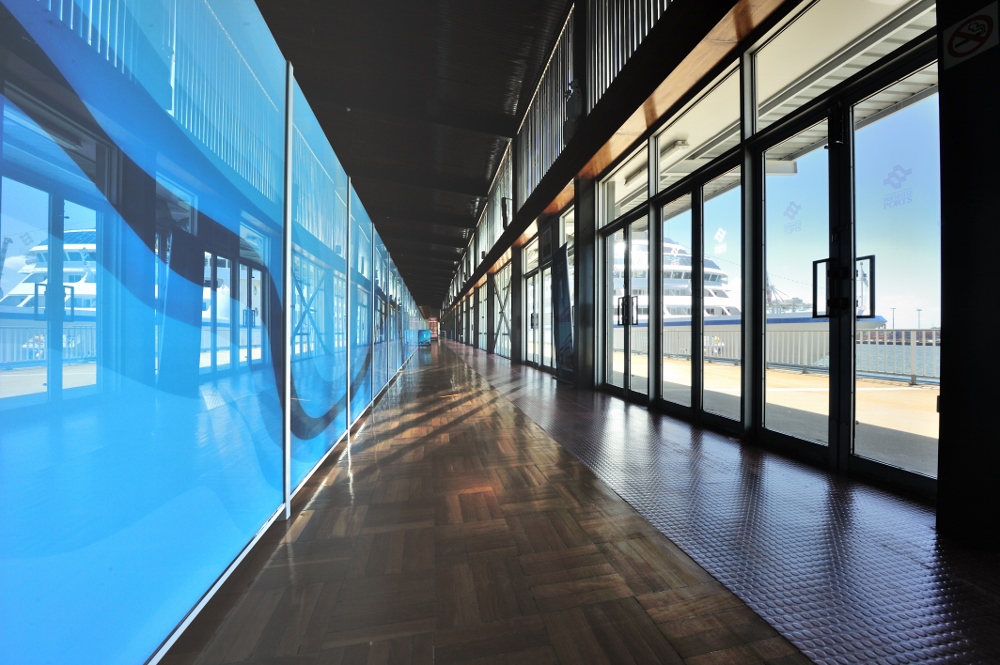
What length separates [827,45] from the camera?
9.06ft

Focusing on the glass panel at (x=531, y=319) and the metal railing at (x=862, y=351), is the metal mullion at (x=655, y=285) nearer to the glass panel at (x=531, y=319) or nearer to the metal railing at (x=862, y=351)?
the metal railing at (x=862, y=351)

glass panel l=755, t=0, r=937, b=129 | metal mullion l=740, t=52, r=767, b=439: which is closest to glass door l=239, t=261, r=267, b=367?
metal mullion l=740, t=52, r=767, b=439

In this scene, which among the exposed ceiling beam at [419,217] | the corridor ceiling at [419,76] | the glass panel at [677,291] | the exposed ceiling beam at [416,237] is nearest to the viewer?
the glass panel at [677,291]

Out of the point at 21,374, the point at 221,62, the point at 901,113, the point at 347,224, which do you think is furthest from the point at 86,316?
the point at 901,113

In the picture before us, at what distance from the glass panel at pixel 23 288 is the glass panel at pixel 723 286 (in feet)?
12.0

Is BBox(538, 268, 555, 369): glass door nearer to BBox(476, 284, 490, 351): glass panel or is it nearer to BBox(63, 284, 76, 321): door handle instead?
BBox(63, 284, 76, 321): door handle

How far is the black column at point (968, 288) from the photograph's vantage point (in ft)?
5.21

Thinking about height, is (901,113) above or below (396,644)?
above

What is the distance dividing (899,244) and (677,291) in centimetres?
189

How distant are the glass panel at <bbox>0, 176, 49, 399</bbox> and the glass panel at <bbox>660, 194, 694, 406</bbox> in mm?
4172

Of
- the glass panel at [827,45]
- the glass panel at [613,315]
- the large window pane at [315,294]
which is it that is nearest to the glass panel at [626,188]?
the glass panel at [613,315]

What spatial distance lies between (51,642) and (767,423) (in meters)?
3.75

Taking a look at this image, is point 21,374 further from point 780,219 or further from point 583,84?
point 583,84

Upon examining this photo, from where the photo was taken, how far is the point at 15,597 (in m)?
0.67
